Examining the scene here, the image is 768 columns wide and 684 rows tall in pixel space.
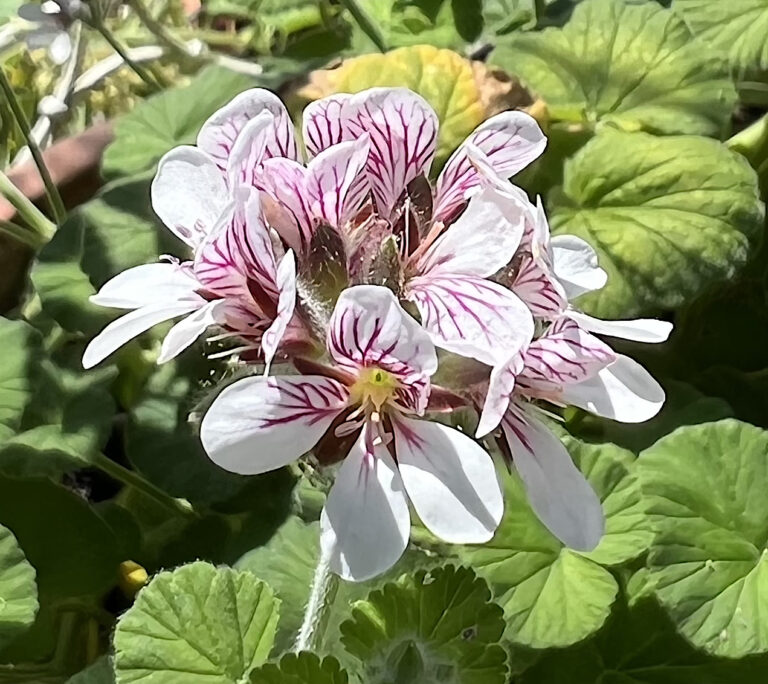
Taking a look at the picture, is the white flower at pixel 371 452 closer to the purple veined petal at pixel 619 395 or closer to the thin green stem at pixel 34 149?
the purple veined petal at pixel 619 395

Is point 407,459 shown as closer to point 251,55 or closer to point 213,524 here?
point 213,524

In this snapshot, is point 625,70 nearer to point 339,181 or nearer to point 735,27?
point 735,27

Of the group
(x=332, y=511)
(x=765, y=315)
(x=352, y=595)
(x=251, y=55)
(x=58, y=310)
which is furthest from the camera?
(x=251, y=55)

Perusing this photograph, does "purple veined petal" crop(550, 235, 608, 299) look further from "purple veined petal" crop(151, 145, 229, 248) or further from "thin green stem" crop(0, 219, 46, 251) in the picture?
"thin green stem" crop(0, 219, 46, 251)

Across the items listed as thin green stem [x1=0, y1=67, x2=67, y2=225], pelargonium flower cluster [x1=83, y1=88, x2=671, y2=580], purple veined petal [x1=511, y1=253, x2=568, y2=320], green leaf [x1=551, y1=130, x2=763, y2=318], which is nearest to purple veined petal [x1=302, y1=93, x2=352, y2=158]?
A: pelargonium flower cluster [x1=83, y1=88, x2=671, y2=580]

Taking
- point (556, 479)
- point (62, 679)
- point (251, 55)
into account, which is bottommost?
point (62, 679)

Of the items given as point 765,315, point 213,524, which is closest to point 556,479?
point 213,524

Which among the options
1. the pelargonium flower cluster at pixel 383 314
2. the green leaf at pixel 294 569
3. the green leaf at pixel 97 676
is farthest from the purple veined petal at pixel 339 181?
the green leaf at pixel 97 676

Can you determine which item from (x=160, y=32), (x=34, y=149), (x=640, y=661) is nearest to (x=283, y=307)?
(x=640, y=661)
